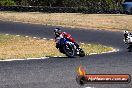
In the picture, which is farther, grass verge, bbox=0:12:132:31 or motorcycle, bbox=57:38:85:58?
grass verge, bbox=0:12:132:31

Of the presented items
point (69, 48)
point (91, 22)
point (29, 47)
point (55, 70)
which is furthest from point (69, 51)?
point (91, 22)

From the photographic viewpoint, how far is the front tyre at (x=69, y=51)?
16891mm

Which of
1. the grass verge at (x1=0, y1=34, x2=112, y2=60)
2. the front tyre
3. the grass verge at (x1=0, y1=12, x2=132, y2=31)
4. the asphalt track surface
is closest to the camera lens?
the asphalt track surface

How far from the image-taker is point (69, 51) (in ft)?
55.7

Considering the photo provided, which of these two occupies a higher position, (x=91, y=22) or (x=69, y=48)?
(x=69, y=48)

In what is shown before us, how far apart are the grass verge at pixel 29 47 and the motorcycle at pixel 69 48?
1736 millimetres

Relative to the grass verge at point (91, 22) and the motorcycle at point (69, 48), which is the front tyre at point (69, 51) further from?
the grass verge at point (91, 22)

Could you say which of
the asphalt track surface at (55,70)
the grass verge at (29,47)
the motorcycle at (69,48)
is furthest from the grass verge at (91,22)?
the asphalt track surface at (55,70)

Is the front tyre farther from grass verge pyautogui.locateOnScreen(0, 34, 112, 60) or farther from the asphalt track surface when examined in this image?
grass verge pyautogui.locateOnScreen(0, 34, 112, 60)

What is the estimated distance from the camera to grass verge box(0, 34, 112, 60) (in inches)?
762

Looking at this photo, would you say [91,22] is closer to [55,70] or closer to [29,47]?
[29,47]

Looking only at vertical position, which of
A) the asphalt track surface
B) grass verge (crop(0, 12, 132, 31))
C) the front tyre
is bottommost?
grass verge (crop(0, 12, 132, 31))

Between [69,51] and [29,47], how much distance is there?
5.49 m

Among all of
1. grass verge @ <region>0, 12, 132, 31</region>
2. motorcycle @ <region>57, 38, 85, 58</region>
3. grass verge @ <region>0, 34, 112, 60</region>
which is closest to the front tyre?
motorcycle @ <region>57, 38, 85, 58</region>
